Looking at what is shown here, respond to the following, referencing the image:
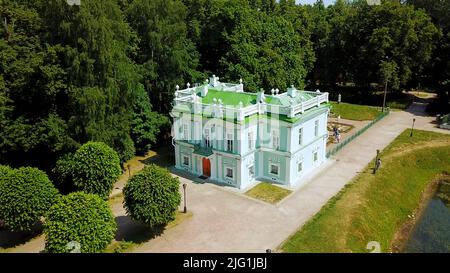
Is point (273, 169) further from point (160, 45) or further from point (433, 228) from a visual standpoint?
point (160, 45)

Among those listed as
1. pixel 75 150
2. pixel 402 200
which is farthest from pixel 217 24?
pixel 402 200

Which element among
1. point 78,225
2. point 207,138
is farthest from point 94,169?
point 207,138

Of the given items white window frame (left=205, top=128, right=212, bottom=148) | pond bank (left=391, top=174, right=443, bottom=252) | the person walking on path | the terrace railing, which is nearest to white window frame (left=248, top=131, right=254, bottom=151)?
the terrace railing

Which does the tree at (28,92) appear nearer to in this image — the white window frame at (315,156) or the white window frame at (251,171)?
the white window frame at (251,171)

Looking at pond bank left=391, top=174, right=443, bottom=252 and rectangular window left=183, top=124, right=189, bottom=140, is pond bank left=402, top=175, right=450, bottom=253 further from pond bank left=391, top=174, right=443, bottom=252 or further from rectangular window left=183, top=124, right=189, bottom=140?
rectangular window left=183, top=124, right=189, bottom=140
